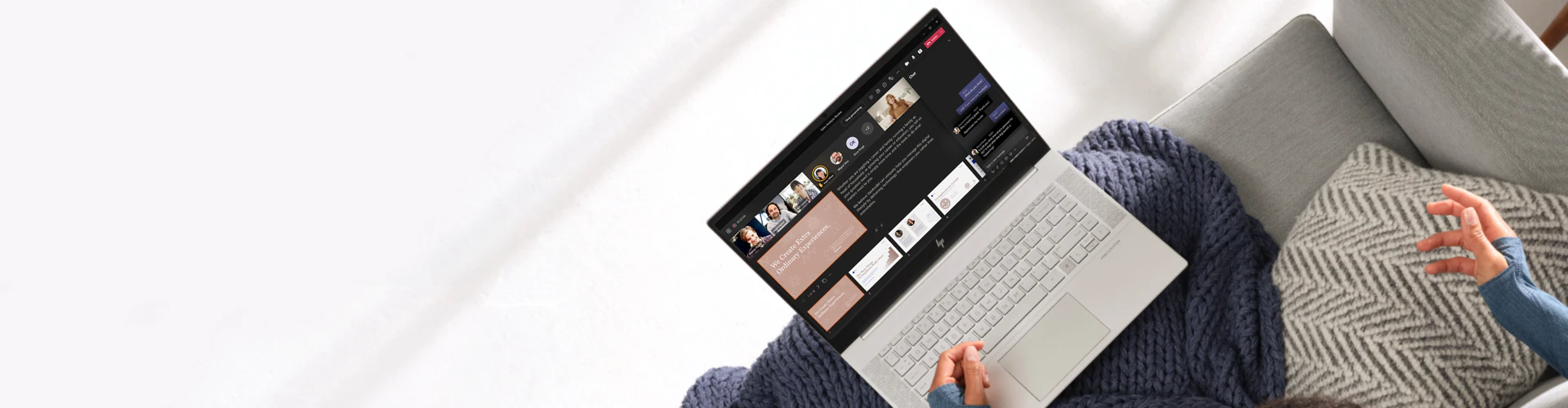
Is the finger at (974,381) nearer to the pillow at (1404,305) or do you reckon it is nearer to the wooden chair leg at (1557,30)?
the pillow at (1404,305)

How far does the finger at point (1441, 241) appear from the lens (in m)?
1.01

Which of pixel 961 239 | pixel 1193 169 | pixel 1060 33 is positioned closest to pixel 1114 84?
pixel 1060 33

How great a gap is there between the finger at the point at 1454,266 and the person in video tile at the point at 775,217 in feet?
2.35

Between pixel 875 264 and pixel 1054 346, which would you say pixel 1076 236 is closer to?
pixel 1054 346

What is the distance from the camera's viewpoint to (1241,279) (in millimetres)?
1178

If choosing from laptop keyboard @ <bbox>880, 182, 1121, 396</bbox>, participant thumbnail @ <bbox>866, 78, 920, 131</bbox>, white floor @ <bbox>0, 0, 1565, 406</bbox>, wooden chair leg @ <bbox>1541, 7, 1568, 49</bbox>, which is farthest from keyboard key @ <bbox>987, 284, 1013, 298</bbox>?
wooden chair leg @ <bbox>1541, 7, 1568, 49</bbox>

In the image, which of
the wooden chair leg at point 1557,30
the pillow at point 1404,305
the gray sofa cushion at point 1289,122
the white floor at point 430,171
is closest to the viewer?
the pillow at point 1404,305

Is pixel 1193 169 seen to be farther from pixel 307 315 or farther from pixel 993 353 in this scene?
pixel 307 315

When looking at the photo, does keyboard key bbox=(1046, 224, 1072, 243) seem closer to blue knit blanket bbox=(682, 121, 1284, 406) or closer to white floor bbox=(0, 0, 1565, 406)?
blue knit blanket bbox=(682, 121, 1284, 406)

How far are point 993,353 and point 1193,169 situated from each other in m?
0.38

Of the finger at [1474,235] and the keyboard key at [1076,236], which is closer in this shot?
the finger at [1474,235]

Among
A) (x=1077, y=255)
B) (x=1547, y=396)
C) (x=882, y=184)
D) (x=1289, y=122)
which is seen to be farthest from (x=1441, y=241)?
(x=882, y=184)

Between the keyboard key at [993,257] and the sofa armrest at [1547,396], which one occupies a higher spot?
the keyboard key at [993,257]

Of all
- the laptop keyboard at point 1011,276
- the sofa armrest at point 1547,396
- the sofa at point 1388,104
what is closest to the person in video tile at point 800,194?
the laptop keyboard at point 1011,276
